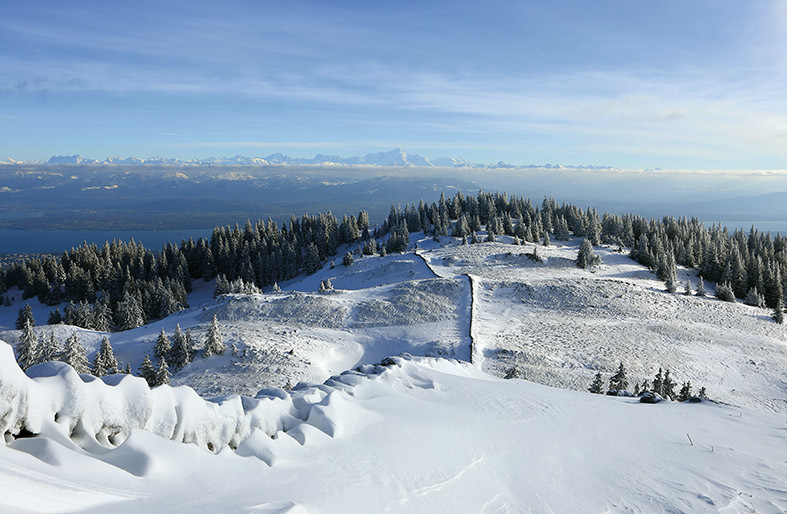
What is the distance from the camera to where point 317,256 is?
3565 inches

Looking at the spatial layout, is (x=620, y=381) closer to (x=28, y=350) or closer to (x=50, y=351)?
(x=50, y=351)

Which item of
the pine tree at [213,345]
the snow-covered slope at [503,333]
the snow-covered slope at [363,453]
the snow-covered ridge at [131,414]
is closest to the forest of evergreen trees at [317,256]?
the snow-covered slope at [503,333]

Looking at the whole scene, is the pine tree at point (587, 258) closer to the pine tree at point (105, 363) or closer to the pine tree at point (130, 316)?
the pine tree at point (105, 363)

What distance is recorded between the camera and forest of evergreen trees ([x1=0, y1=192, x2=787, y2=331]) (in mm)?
58875

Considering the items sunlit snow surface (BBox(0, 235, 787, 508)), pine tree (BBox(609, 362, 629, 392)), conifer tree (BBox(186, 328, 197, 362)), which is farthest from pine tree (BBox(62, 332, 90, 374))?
pine tree (BBox(609, 362, 629, 392))

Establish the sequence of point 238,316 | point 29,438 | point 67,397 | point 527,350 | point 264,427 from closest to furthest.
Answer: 1. point 29,438
2. point 67,397
3. point 264,427
4. point 527,350
5. point 238,316

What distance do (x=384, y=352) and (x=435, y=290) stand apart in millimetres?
12603

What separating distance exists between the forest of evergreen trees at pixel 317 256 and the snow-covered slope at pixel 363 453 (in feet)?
172

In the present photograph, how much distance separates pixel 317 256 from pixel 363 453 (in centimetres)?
8547

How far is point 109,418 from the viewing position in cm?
513

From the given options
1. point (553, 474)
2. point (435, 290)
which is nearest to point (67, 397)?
point (553, 474)

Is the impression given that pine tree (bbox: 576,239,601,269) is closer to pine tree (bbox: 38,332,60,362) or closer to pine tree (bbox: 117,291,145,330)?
pine tree (bbox: 38,332,60,362)

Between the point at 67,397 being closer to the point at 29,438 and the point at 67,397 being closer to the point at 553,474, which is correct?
the point at 29,438

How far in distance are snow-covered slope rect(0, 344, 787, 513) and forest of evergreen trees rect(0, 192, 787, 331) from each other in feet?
172
